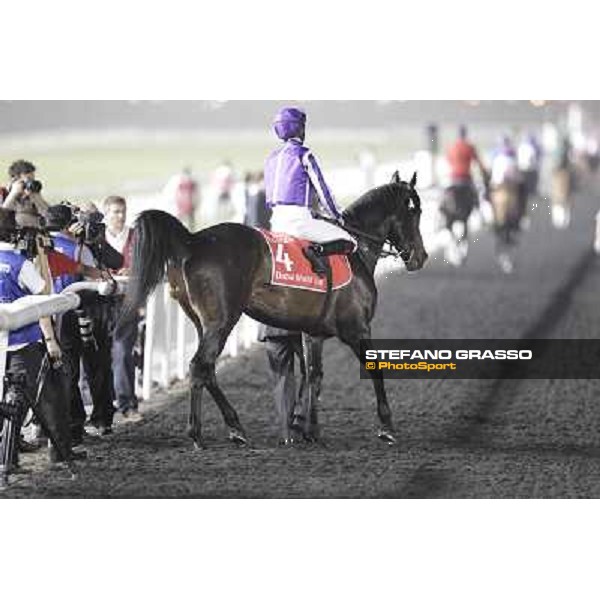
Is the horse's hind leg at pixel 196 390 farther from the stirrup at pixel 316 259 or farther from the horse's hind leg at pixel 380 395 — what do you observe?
the horse's hind leg at pixel 380 395

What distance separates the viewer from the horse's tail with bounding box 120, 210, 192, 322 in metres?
9.12

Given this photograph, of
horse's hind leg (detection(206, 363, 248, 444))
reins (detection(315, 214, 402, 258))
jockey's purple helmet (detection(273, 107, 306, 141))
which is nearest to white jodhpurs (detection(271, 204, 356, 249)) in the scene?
reins (detection(315, 214, 402, 258))

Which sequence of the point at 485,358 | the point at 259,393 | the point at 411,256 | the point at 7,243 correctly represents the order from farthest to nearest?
1. the point at 485,358
2. the point at 259,393
3. the point at 411,256
4. the point at 7,243

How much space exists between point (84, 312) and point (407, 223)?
1.89 metres

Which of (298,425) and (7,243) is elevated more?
(7,243)

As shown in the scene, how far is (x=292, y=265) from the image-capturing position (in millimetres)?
9594

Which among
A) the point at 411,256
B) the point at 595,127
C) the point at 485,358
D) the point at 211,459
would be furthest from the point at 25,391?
the point at 595,127

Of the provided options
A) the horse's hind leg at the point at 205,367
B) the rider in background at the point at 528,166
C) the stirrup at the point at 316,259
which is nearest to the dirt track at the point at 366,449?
the horse's hind leg at the point at 205,367

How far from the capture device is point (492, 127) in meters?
14.0

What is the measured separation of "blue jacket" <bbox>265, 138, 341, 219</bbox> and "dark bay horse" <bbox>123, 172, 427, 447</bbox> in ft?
0.79

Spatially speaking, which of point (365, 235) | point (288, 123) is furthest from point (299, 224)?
point (365, 235)

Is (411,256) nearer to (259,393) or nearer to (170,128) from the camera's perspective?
(259,393)

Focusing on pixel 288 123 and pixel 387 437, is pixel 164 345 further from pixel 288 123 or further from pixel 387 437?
pixel 288 123

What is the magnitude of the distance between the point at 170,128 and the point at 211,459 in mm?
3617
